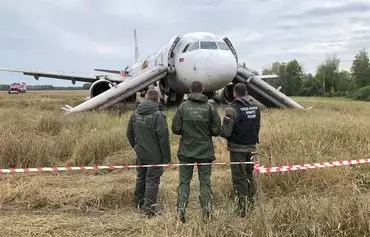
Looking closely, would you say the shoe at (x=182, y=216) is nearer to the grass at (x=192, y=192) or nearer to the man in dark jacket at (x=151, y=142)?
the grass at (x=192, y=192)

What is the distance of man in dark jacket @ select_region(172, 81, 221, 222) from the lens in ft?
18.1

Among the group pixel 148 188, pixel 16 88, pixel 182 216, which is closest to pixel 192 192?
pixel 148 188

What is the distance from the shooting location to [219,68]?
17.0 meters

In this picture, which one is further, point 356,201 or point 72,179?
point 72,179

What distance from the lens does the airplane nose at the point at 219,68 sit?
55.9 ft

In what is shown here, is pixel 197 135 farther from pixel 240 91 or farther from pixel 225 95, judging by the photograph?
pixel 225 95

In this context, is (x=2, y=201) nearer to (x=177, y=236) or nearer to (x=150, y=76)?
(x=177, y=236)


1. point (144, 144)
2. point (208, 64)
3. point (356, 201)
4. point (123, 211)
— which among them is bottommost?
point (123, 211)

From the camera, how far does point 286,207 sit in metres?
4.81

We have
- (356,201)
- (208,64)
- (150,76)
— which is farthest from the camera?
(150,76)

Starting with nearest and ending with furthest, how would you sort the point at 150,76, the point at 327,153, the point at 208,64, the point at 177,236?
the point at 177,236
the point at 327,153
the point at 208,64
the point at 150,76

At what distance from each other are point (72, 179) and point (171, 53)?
12.7m

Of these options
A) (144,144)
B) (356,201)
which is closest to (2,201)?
(144,144)

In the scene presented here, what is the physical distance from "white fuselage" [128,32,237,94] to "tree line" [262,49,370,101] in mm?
66890
